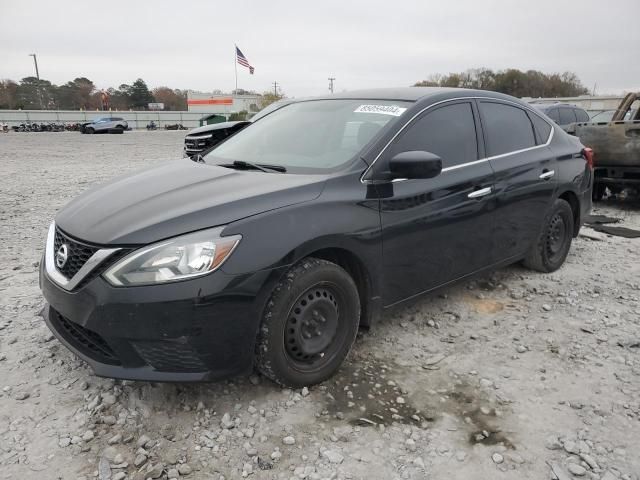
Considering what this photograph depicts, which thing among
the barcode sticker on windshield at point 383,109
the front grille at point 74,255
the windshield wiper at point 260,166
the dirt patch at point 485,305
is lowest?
the dirt patch at point 485,305

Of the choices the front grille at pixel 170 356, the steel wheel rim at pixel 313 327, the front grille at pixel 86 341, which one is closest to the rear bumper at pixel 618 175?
the steel wheel rim at pixel 313 327

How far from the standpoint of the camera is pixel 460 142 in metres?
3.57

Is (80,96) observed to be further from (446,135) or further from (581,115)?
(446,135)

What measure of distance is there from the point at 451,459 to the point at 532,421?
1.83 ft

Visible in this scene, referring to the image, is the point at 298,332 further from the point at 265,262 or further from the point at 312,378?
the point at 265,262

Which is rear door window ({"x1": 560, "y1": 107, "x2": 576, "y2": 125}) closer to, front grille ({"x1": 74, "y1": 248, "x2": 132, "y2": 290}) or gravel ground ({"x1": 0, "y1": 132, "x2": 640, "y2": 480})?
gravel ground ({"x1": 0, "y1": 132, "x2": 640, "y2": 480})

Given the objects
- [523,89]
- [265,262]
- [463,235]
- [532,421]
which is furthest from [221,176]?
[523,89]

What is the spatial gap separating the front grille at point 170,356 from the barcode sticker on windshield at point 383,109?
196 centimetres

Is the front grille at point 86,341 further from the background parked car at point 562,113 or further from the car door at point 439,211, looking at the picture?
the background parked car at point 562,113

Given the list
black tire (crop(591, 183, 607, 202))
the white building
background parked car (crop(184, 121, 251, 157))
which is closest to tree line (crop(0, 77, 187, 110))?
the white building

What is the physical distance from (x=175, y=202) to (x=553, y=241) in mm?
3565

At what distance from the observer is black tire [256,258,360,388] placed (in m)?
2.53

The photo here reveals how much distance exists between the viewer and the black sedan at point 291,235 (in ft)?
7.64

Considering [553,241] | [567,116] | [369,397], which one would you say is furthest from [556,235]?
[567,116]
